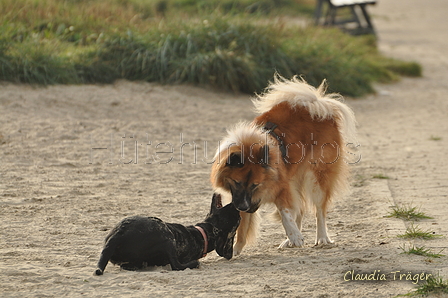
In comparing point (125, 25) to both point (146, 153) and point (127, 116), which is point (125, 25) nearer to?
point (127, 116)

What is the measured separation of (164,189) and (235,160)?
91.0 inches

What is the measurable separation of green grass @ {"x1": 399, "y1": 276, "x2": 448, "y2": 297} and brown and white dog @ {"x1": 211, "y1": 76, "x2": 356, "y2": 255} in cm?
135

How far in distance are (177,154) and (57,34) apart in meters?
5.47

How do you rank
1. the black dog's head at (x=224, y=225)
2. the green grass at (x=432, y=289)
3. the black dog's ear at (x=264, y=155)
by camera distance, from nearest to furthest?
the green grass at (x=432, y=289) < the black dog's ear at (x=264, y=155) < the black dog's head at (x=224, y=225)

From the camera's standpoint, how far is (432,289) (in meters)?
3.73

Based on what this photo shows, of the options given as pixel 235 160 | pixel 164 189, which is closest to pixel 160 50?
pixel 164 189

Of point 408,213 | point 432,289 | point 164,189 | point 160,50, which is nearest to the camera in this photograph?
point 432,289

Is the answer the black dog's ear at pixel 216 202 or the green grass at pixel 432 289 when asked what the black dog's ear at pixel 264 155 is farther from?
the green grass at pixel 432 289

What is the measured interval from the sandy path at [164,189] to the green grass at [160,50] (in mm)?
463

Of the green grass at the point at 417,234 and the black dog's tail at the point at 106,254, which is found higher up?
the black dog's tail at the point at 106,254

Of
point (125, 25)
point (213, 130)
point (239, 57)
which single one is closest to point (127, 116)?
point (213, 130)

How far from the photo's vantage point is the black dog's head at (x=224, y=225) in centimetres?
484

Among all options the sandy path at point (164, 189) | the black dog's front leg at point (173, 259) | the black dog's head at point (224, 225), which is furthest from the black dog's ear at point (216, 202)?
the black dog's front leg at point (173, 259)

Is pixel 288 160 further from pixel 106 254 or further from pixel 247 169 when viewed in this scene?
pixel 106 254
